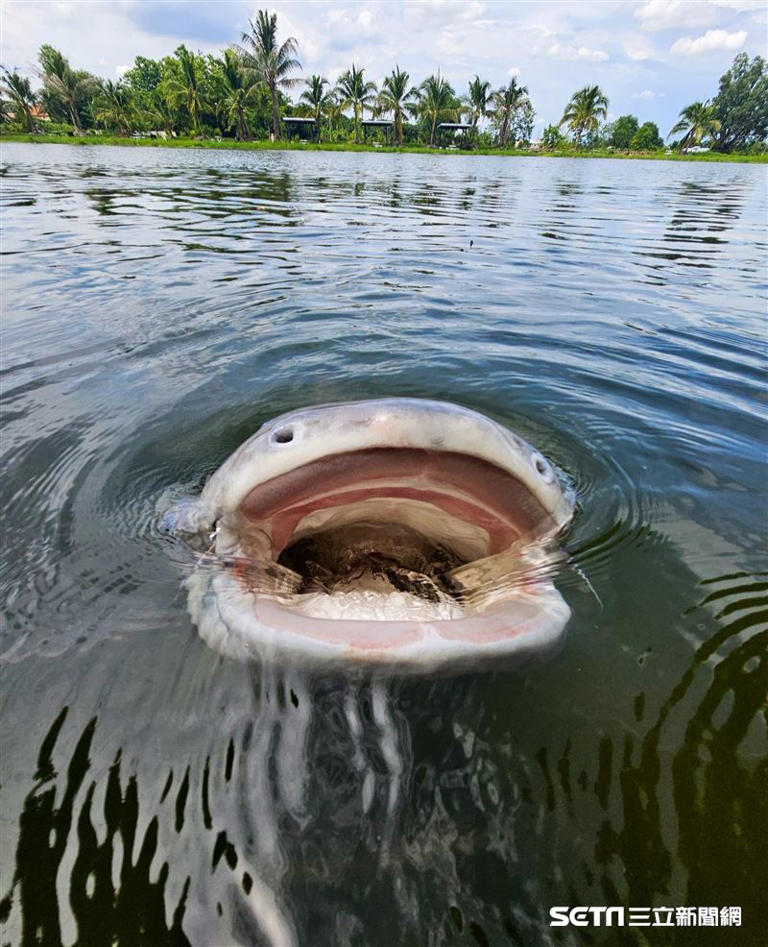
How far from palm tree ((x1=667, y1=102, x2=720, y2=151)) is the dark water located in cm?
9174

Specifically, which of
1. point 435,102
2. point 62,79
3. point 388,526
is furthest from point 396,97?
point 388,526

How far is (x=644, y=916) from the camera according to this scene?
1147mm

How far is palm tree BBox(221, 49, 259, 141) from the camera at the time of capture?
2240 inches

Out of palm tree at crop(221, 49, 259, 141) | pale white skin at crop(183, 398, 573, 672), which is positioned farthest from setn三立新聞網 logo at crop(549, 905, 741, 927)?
palm tree at crop(221, 49, 259, 141)

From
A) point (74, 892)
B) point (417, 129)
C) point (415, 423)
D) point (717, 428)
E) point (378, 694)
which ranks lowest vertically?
point (417, 129)

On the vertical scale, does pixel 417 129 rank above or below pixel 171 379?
below

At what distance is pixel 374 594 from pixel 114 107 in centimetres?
7200

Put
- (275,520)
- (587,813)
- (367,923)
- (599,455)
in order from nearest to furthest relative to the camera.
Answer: (367,923), (587,813), (275,520), (599,455)

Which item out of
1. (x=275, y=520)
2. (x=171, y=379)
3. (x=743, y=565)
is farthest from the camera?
(x=171, y=379)

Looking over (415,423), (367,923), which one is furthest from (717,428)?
(367,923)

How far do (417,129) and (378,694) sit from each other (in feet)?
294

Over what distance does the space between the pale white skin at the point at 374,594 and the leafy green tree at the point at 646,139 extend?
103 metres

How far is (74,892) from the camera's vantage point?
116 centimetres

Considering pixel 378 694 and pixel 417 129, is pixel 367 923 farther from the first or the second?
pixel 417 129
